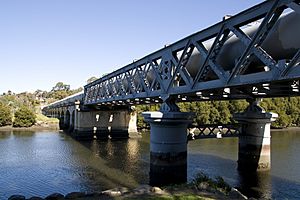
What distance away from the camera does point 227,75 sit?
1455 centimetres

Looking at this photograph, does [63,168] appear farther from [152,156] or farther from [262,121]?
[262,121]

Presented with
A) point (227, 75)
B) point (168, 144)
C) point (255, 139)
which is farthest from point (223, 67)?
point (255, 139)

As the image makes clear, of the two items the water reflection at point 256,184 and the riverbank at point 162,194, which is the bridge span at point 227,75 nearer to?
the water reflection at point 256,184

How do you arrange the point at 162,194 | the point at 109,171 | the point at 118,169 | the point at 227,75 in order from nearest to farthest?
the point at 162,194 → the point at 227,75 → the point at 109,171 → the point at 118,169

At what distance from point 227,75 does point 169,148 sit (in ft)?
26.0

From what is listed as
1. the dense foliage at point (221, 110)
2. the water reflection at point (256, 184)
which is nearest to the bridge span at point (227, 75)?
the water reflection at point (256, 184)

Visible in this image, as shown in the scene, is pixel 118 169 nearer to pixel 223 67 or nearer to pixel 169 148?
pixel 169 148

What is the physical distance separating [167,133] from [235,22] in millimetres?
9140

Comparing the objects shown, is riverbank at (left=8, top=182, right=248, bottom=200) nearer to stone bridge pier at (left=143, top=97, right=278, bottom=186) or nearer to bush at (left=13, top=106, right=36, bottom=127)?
stone bridge pier at (left=143, top=97, right=278, bottom=186)

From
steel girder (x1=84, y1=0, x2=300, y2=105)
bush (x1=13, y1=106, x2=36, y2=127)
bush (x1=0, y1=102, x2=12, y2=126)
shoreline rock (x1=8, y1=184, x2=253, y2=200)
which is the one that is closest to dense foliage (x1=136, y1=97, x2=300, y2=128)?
bush (x1=13, y1=106, x2=36, y2=127)

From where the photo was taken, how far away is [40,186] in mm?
20625

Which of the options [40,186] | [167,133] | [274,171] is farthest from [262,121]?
[40,186]

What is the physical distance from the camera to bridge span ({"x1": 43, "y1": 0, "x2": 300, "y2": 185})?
40.8ft

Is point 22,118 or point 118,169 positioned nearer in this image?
point 118,169
